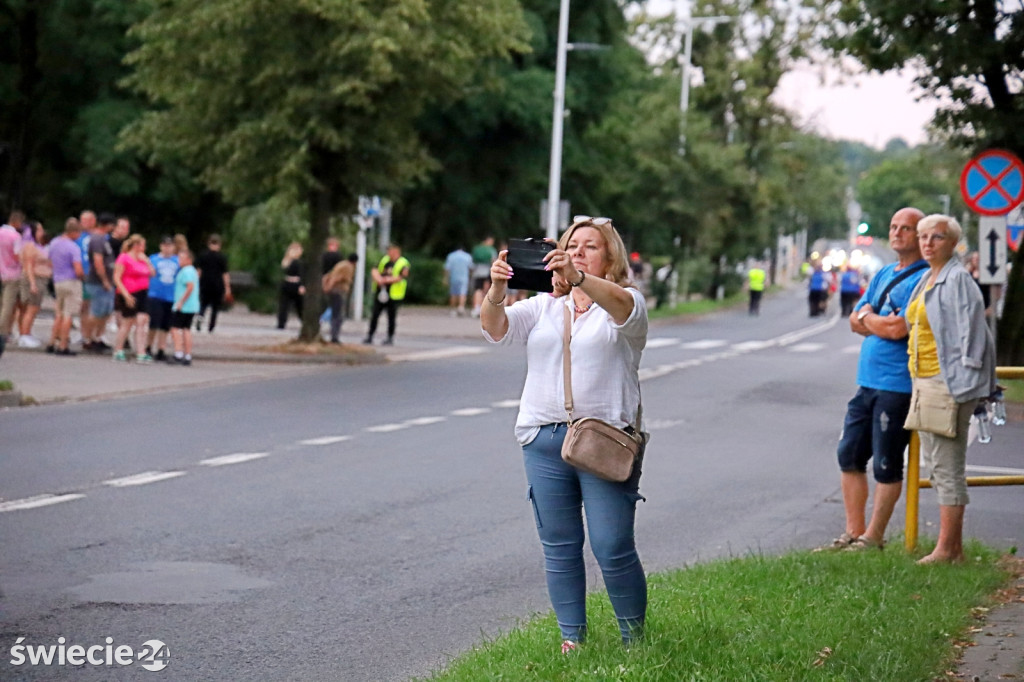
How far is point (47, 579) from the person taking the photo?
8023 mm

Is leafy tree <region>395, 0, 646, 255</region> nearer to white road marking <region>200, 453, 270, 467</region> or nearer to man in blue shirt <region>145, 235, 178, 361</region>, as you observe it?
man in blue shirt <region>145, 235, 178, 361</region>

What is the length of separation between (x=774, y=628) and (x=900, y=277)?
305 cm

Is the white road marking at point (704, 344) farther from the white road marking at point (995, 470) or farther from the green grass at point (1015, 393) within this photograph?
the white road marking at point (995, 470)

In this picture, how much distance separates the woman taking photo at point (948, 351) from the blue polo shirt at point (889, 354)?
11cm

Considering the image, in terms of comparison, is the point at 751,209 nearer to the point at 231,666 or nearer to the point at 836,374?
the point at 836,374

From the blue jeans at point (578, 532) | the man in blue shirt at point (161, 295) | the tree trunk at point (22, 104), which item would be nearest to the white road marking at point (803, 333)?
the man in blue shirt at point (161, 295)

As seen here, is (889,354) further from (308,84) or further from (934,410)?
(308,84)

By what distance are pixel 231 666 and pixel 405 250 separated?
4631 centimetres

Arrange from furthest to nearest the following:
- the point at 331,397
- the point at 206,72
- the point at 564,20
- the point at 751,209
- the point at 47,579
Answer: the point at 751,209
the point at 564,20
the point at 206,72
the point at 331,397
the point at 47,579

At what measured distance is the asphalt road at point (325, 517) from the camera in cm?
709

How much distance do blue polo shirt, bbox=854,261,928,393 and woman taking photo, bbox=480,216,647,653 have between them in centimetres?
314

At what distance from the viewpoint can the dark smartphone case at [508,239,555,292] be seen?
5945 mm

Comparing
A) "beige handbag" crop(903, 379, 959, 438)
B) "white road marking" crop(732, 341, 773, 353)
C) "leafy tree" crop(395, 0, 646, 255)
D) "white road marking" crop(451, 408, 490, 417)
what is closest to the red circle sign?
"white road marking" crop(451, 408, 490, 417)

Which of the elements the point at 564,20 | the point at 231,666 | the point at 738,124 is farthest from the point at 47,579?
the point at 738,124
